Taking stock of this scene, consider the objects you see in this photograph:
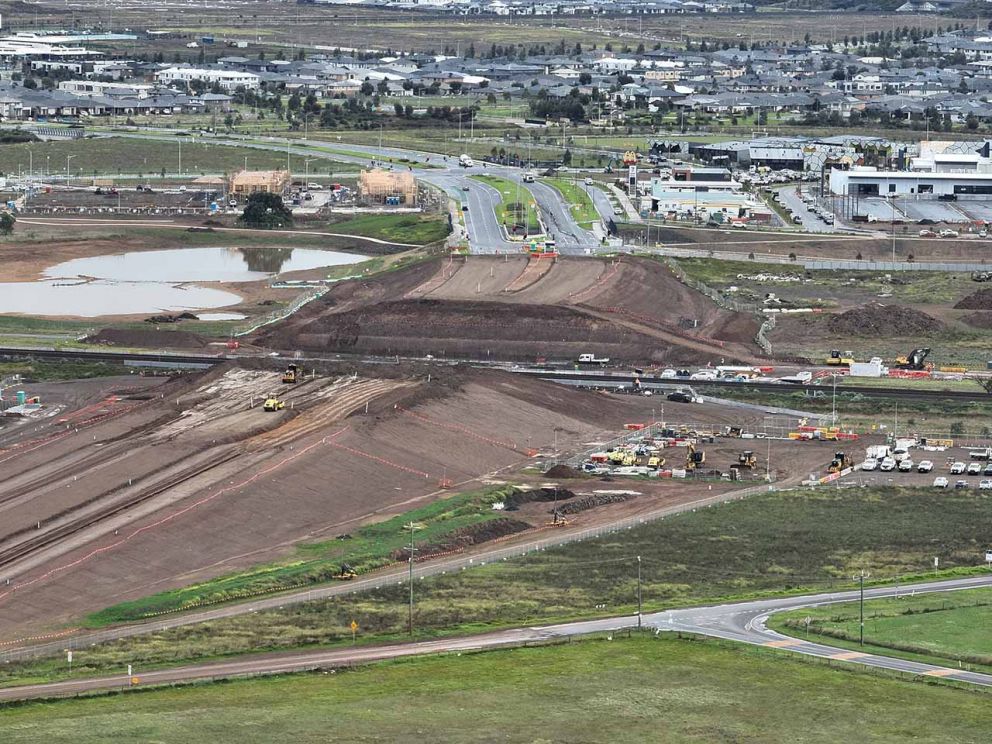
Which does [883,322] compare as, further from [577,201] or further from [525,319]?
[577,201]

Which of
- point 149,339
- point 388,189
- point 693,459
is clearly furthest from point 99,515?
point 388,189

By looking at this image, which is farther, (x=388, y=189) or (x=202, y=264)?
(x=388, y=189)

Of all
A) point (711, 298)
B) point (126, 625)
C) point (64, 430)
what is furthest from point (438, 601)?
point (711, 298)

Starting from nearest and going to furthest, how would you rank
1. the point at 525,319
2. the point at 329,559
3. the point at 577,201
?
the point at 329,559, the point at 525,319, the point at 577,201

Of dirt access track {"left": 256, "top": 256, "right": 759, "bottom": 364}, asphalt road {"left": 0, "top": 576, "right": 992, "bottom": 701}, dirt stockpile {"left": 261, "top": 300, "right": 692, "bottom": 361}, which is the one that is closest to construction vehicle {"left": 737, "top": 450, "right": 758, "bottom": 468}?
asphalt road {"left": 0, "top": 576, "right": 992, "bottom": 701}

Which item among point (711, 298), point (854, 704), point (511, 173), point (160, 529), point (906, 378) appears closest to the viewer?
point (854, 704)

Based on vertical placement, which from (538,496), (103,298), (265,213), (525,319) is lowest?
(103,298)

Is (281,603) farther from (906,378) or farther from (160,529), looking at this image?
(906,378)
